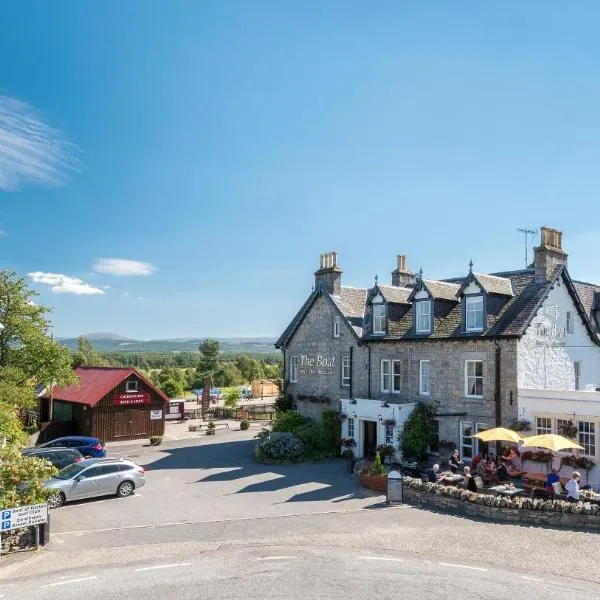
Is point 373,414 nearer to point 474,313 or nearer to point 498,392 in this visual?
point 498,392

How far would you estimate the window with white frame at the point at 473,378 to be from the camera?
27.5m

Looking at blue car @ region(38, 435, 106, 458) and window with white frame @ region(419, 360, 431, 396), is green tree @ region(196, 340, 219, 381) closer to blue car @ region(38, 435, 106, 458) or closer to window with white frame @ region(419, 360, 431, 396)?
blue car @ region(38, 435, 106, 458)

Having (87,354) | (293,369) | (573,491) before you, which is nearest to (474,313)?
(573,491)

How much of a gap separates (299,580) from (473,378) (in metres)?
16.5

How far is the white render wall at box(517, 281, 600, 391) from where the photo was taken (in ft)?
87.2

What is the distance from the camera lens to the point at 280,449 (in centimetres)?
3045

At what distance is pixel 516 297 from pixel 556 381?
452 cm

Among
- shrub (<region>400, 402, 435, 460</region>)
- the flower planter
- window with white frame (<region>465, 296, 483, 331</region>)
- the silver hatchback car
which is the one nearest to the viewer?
the silver hatchback car

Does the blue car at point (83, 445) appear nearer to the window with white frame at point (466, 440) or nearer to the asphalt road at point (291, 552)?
the asphalt road at point (291, 552)

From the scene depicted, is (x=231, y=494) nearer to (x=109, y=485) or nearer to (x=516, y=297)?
(x=109, y=485)

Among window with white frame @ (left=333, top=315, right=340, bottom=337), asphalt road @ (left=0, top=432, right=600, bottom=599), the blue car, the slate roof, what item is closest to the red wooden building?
the blue car

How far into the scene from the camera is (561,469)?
23797mm

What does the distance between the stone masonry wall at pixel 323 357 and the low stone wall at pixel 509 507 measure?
12.1 m

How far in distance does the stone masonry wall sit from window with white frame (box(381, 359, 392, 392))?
1.24 m
